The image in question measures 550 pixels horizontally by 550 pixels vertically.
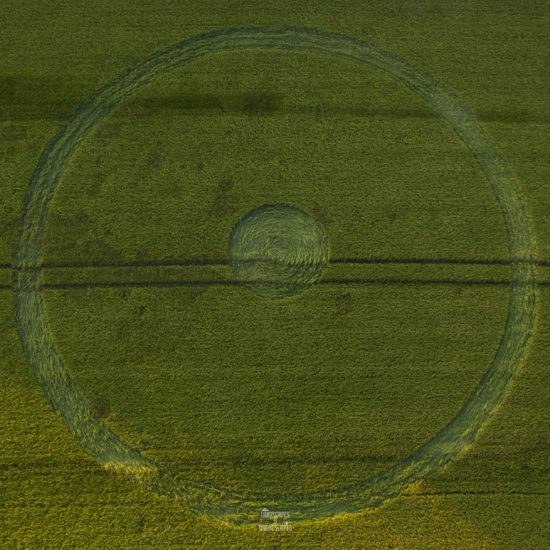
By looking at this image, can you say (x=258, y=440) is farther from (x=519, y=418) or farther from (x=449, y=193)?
(x=449, y=193)

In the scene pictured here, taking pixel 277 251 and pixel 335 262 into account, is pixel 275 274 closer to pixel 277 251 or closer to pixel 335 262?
pixel 277 251

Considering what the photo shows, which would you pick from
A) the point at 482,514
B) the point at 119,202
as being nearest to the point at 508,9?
the point at 119,202

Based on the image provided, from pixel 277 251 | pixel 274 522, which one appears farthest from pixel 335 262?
pixel 274 522

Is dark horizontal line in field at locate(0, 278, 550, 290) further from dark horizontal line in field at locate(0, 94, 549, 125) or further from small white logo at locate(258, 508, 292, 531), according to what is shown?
small white logo at locate(258, 508, 292, 531)

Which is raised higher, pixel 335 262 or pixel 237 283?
pixel 335 262

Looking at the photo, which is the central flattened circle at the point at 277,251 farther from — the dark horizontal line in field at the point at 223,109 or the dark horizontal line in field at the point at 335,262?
the dark horizontal line in field at the point at 223,109

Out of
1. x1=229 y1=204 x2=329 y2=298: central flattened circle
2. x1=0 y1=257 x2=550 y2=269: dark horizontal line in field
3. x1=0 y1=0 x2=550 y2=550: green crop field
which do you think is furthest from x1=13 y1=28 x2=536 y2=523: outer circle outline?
x1=229 y1=204 x2=329 y2=298: central flattened circle
